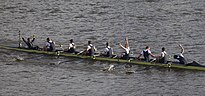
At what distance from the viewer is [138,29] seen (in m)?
72.6

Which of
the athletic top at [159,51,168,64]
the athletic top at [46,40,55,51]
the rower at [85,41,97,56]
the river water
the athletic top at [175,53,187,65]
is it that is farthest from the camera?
the athletic top at [46,40,55,51]

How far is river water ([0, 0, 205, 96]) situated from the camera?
161 ft

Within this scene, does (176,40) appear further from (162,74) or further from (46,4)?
Result: (46,4)

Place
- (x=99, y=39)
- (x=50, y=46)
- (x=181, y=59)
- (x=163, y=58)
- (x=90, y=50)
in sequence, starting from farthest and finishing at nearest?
(x=99, y=39) → (x=50, y=46) → (x=90, y=50) → (x=163, y=58) → (x=181, y=59)

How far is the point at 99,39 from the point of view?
67.8 metres

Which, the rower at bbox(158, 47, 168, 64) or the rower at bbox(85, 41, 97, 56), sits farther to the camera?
the rower at bbox(85, 41, 97, 56)

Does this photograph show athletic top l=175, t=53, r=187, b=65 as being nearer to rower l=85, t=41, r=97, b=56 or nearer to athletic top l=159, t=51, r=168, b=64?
athletic top l=159, t=51, r=168, b=64

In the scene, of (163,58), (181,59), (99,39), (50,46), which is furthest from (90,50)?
(99,39)

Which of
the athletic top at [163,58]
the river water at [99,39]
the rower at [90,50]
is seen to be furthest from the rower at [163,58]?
the rower at [90,50]

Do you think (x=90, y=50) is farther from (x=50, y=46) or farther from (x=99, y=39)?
(x=99, y=39)

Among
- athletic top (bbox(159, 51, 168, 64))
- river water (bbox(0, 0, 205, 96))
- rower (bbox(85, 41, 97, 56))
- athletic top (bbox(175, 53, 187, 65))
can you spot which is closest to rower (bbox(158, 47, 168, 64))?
athletic top (bbox(159, 51, 168, 64))

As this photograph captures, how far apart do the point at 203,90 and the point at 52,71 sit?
1547cm

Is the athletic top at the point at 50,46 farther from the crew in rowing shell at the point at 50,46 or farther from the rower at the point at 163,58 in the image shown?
the rower at the point at 163,58

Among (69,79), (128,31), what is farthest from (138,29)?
(69,79)
